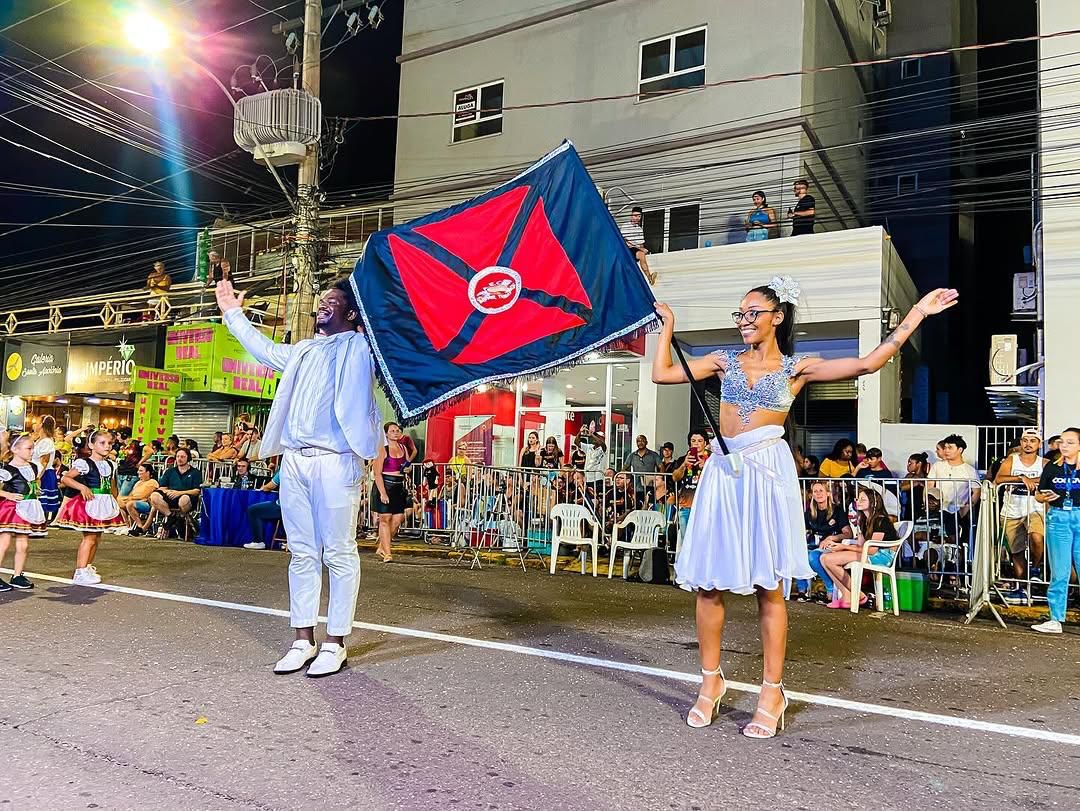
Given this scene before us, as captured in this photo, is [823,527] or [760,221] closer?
[823,527]

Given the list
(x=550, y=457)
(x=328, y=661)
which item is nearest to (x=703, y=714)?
(x=328, y=661)

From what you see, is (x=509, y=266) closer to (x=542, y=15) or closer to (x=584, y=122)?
(x=584, y=122)

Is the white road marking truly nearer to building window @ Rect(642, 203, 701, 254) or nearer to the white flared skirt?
the white flared skirt

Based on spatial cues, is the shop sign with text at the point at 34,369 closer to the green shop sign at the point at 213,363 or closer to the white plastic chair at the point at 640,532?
the green shop sign at the point at 213,363

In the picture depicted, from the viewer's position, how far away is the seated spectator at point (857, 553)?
28.0ft


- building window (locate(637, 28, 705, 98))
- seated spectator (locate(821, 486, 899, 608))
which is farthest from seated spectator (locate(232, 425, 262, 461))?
seated spectator (locate(821, 486, 899, 608))

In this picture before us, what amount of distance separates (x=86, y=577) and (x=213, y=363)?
13900 mm

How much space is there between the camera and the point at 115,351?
25.2 m

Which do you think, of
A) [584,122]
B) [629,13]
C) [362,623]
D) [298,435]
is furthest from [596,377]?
[298,435]

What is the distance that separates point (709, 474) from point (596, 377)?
13807 millimetres

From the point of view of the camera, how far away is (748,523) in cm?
406

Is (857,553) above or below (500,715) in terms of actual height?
above

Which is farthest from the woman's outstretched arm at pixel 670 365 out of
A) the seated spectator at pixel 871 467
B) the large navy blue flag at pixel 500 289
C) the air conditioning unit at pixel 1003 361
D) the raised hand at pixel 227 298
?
the air conditioning unit at pixel 1003 361

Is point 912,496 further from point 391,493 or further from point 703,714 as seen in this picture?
point 391,493
